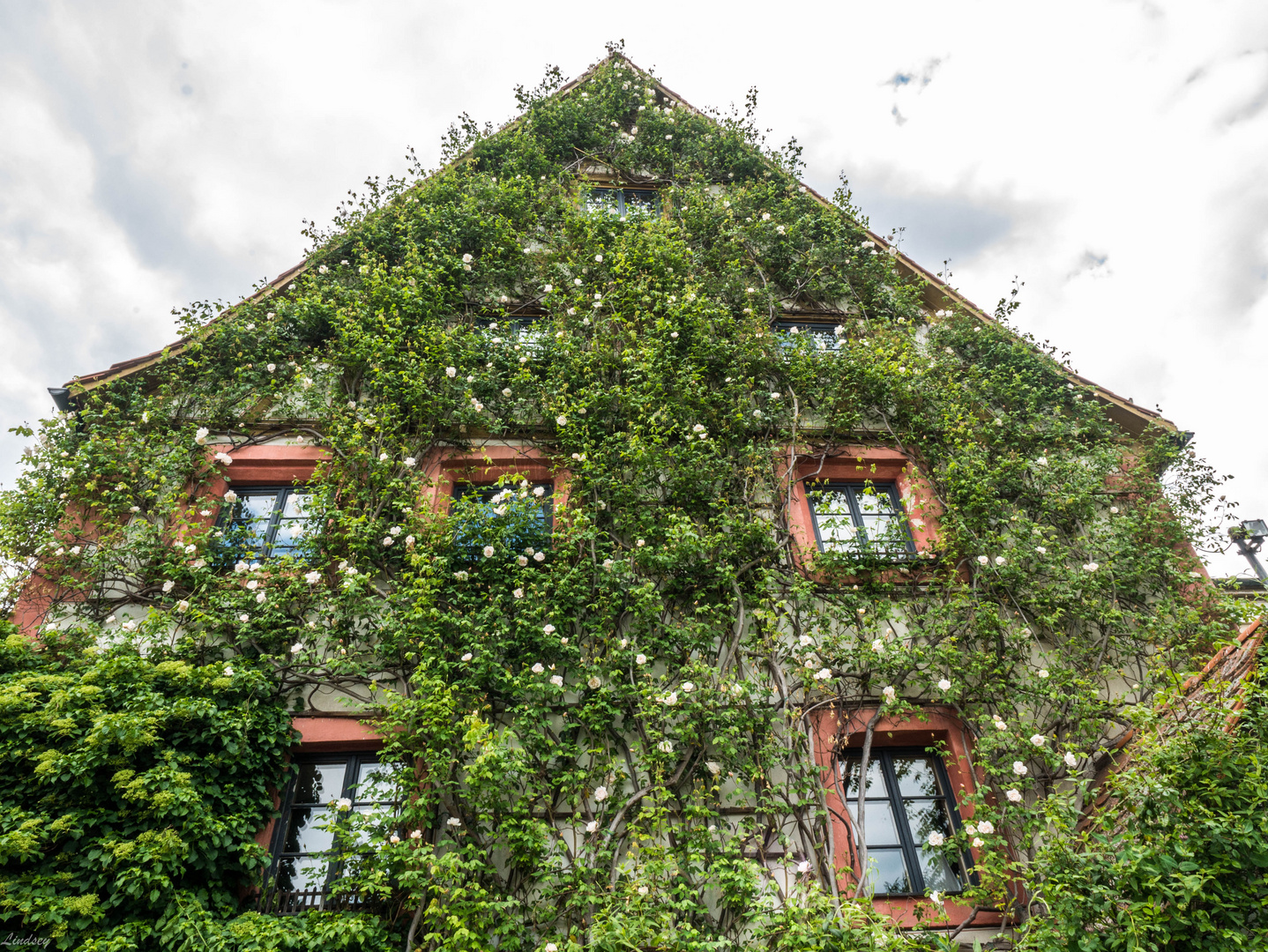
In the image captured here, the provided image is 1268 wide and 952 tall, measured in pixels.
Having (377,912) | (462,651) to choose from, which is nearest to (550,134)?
(462,651)

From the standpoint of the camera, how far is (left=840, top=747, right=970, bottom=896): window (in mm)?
6344

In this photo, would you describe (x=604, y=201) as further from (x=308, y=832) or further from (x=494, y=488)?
(x=308, y=832)

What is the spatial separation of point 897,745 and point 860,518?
9.53 ft

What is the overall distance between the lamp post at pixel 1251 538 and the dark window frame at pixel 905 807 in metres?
4.87

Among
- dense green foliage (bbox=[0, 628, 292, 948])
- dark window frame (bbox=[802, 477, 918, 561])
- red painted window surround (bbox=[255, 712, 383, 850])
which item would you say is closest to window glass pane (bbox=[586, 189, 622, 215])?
dark window frame (bbox=[802, 477, 918, 561])

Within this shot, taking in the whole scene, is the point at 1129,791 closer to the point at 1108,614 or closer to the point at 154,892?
the point at 1108,614

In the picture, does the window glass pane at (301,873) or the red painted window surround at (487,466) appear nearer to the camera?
the window glass pane at (301,873)

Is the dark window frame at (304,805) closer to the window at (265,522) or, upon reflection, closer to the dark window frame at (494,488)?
the window at (265,522)

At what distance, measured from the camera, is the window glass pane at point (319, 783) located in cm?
664

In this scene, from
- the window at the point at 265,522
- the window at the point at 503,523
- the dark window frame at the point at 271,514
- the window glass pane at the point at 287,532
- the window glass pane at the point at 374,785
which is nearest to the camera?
the window glass pane at the point at 374,785

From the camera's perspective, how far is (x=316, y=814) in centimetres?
654

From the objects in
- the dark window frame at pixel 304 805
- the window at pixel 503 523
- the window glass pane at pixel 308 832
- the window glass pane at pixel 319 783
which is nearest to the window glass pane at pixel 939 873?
the window at pixel 503 523

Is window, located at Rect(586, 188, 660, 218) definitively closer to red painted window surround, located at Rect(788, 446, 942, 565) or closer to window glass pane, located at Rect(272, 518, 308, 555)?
red painted window surround, located at Rect(788, 446, 942, 565)

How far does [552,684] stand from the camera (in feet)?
21.1
